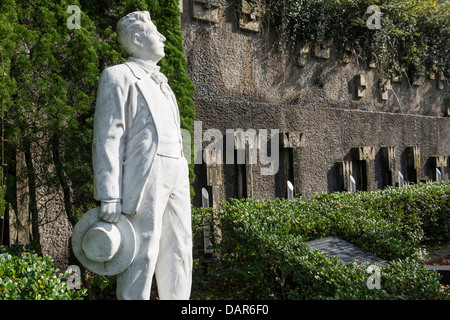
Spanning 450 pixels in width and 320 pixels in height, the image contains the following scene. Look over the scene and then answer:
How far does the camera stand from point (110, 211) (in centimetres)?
277

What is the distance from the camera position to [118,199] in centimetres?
282

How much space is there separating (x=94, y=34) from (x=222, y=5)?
2.48 m

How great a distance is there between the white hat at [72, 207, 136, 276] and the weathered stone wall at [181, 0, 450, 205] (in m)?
3.02

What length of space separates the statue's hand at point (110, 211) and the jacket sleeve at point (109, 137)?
37 millimetres

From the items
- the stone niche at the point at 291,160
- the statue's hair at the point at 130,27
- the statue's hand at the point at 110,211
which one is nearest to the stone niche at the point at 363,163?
the stone niche at the point at 291,160

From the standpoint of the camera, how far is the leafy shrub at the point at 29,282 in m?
2.74

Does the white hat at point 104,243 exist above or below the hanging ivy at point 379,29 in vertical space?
below

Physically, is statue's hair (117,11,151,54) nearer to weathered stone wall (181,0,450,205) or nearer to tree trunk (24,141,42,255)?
tree trunk (24,141,42,255)

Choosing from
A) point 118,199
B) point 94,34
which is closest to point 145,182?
point 118,199

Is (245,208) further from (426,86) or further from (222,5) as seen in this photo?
(426,86)

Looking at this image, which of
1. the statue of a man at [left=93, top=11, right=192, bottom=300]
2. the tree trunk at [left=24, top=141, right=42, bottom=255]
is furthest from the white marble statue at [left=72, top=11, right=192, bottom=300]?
the tree trunk at [left=24, top=141, right=42, bottom=255]

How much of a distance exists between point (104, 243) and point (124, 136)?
2.30 feet

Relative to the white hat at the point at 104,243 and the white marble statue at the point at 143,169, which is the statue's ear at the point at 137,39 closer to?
the white marble statue at the point at 143,169

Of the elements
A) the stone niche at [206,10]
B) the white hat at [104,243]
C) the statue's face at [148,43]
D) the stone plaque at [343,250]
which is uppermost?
the stone niche at [206,10]
